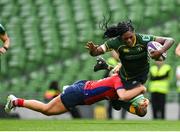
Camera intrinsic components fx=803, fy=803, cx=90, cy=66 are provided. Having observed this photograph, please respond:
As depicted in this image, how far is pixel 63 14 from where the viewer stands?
2353 cm

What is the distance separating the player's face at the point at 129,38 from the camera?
1240 cm

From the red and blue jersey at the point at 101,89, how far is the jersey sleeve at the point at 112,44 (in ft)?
1.85

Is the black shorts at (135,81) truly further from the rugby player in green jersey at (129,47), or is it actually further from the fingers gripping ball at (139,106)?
the fingers gripping ball at (139,106)

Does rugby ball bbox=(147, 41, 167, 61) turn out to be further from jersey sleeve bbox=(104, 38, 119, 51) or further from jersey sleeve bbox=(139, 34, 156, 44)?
jersey sleeve bbox=(104, 38, 119, 51)

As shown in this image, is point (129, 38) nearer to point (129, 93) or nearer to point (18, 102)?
point (129, 93)

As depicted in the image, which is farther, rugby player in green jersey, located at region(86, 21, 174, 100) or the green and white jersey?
the green and white jersey

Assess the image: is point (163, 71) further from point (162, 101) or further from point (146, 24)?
point (146, 24)

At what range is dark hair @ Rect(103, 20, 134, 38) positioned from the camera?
40.7ft

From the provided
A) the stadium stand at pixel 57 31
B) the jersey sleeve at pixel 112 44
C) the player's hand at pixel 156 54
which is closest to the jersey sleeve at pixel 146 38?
the jersey sleeve at pixel 112 44

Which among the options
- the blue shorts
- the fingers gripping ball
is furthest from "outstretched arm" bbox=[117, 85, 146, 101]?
the blue shorts

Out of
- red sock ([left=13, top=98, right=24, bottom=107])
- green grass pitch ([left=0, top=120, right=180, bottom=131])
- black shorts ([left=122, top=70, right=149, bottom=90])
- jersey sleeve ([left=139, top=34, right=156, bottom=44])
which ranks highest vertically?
jersey sleeve ([left=139, top=34, right=156, bottom=44])

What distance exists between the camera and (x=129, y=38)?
489 inches

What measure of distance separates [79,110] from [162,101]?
2.94 m

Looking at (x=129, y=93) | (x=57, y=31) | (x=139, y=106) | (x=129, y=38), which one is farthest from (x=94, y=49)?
(x=57, y=31)
